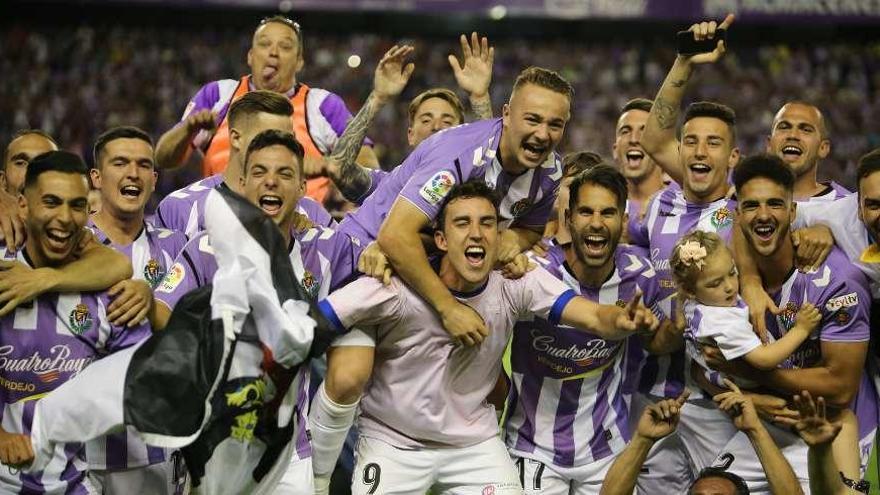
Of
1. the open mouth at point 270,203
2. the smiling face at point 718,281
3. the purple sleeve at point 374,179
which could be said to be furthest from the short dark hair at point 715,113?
the open mouth at point 270,203

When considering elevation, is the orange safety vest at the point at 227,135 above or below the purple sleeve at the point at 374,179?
above

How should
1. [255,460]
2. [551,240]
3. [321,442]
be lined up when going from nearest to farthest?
[255,460], [321,442], [551,240]

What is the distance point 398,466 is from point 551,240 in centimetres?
144

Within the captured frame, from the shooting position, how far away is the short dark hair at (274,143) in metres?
4.72

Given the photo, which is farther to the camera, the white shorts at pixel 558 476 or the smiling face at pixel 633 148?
the smiling face at pixel 633 148

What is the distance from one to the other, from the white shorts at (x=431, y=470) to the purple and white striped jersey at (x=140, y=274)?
33.8 inches

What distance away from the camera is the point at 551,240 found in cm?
568

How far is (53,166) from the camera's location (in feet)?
14.8

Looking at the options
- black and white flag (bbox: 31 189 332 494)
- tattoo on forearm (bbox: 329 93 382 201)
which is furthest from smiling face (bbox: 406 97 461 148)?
black and white flag (bbox: 31 189 332 494)

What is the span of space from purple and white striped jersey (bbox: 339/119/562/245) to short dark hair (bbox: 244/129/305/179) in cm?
45

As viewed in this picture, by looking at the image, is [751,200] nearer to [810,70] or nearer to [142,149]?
[142,149]

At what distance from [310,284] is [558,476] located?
1.41m

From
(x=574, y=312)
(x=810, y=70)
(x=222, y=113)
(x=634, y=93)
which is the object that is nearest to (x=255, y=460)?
(x=574, y=312)

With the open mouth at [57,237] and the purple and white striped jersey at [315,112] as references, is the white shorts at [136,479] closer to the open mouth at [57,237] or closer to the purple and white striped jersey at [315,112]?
the open mouth at [57,237]
